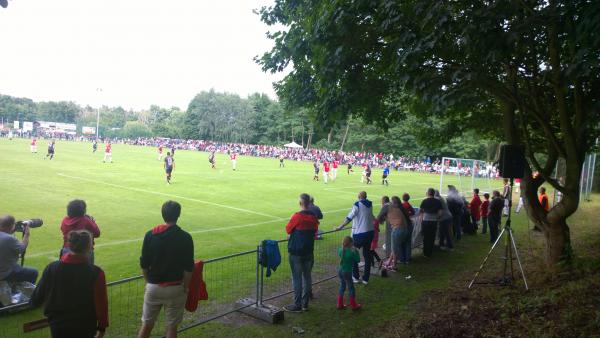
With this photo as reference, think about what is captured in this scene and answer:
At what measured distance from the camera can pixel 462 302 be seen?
7.68 meters

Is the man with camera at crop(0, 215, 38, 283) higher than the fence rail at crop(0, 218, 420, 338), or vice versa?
the man with camera at crop(0, 215, 38, 283)

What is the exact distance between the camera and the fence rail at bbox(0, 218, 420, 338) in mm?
6570

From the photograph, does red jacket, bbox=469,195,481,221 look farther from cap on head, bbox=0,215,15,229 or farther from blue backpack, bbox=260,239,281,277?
cap on head, bbox=0,215,15,229

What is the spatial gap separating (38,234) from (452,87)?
11423mm

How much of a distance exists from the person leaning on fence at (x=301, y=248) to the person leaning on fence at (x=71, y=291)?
144 inches

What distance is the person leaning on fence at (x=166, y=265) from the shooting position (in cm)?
493

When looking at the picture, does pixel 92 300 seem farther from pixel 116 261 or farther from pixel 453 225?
pixel 453 225

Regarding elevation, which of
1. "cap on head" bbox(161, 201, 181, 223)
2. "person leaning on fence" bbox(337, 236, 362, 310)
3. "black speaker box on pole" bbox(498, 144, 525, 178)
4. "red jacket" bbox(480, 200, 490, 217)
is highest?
"black speaker box on pole" bbox(498, 144, 525, 178)

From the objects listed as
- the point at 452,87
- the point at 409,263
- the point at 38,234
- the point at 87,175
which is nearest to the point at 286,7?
the point at 452,87

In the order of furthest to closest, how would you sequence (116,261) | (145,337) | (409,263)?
(409,263), (116,261), (145,337)

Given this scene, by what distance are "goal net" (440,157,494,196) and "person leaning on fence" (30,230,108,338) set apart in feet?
80.9

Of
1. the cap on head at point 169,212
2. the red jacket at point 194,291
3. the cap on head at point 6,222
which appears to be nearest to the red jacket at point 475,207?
the red jacket at point 194,291

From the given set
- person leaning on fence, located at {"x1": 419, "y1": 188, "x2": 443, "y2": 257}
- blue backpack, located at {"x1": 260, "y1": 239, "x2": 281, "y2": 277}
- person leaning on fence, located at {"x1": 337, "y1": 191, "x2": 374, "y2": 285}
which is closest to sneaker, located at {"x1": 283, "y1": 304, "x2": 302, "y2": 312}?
blue backpack, located at {"x1": 260, "y1": 239, "x2": 281, "y2": 277}

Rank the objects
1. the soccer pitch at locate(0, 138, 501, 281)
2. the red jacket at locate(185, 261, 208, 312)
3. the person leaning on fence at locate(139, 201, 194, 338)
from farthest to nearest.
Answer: the soccer pitch at locate(0, 138, 501, 281)
the red jacket at locate(185, 261, 208, 312)
the person leaning on fence at locate(139, 201, 194, 338)
